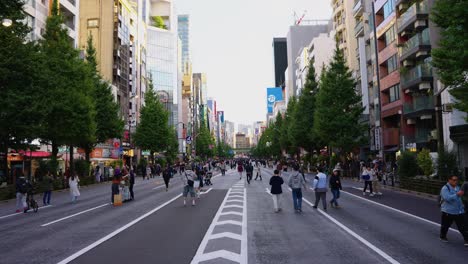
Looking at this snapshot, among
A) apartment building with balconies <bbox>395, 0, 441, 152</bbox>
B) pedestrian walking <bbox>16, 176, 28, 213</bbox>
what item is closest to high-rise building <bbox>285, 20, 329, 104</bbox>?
apartment building with balconies <bbox>395, 0, 441, 152</bbox>

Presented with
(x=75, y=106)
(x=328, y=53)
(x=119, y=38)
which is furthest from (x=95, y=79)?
(x=328, y=53)

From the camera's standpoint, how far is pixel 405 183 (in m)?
25.0

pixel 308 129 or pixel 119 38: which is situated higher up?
pixel 119 38

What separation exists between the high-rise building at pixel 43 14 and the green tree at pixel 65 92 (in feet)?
5.25

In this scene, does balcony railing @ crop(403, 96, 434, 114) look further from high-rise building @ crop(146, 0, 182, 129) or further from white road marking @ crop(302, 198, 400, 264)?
high-rise building @ crop(146, 0, 182, 129)

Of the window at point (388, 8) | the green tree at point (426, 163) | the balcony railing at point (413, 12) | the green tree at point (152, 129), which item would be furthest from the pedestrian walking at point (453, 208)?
the green tree at point (152, 129)

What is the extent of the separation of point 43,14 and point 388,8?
36.4 m

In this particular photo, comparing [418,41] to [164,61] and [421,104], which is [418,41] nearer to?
[421,104]

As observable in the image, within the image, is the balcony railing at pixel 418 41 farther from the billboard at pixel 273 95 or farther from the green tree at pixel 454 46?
the billboard at pixel 273 95

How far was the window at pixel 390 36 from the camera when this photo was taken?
1696 inches

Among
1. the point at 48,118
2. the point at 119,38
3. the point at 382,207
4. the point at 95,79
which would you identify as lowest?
the point at 382,207

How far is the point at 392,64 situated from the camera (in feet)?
144

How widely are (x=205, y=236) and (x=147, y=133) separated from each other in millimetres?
53122

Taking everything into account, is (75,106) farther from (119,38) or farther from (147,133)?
(119,38)
